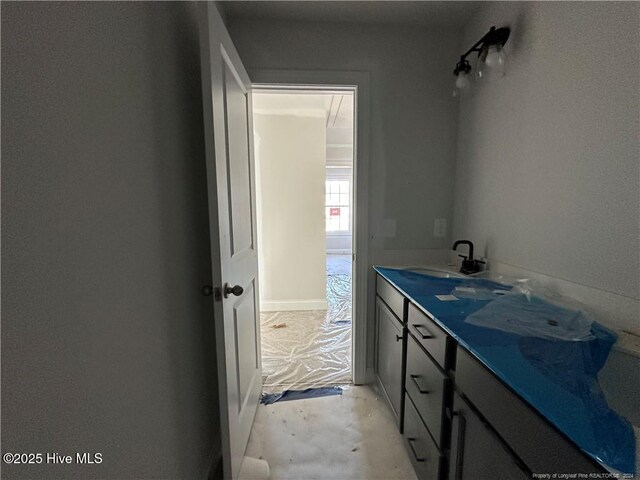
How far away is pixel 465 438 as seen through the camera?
0.86 meters

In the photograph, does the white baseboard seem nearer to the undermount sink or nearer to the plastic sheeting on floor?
the plastic sheeting on floor

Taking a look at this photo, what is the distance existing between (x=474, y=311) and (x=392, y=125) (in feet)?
4.30

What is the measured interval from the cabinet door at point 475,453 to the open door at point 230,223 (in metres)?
0.86

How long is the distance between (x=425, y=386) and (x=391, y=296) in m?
0.51

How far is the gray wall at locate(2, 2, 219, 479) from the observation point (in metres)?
0.45

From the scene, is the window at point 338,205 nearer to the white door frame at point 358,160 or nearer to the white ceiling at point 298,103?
the white ceiling at point 298,103

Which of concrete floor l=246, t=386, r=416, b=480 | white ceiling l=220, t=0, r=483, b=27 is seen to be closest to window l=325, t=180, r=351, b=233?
white ceiling l=220, t=0, r=483, b=27

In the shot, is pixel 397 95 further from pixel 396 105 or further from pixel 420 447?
pixel 420 447

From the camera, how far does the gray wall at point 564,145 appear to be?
917 millimetres

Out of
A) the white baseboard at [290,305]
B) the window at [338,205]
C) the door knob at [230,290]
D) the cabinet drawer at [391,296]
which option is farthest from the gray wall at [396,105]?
the window at [338,205]

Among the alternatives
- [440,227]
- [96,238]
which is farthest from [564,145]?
[96,238]

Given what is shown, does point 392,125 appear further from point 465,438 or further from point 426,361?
point 465,438

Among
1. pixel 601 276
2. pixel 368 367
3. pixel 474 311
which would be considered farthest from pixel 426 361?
pixel 368 367

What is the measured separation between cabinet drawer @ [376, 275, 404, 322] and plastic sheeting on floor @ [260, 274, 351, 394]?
0.79 meters
